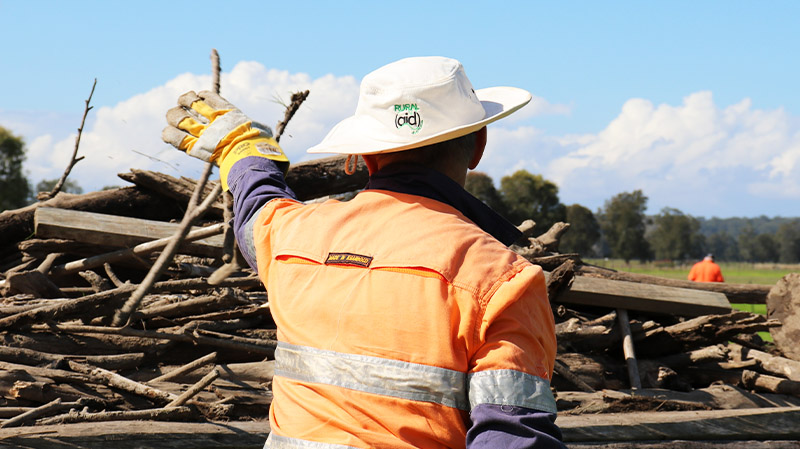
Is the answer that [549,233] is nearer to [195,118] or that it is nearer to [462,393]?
[195,118]

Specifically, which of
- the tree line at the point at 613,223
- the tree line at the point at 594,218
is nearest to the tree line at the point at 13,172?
the tree line at the point at 594,218

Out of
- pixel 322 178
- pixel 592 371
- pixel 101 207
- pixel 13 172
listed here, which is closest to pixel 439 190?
pixel 592 371

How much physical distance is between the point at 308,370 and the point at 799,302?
23.9ft

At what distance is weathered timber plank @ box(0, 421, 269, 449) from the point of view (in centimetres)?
357

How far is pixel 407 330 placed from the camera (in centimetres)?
158

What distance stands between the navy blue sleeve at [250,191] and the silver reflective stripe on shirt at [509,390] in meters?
0.95

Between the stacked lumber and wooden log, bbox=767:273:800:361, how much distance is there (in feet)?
0.05

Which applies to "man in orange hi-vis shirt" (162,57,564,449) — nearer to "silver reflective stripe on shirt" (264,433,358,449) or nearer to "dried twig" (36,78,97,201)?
"silver reflective stripe on shirt" (264,433,358,449)

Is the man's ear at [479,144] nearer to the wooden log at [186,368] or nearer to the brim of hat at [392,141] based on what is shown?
the brim of hat at [392,141]

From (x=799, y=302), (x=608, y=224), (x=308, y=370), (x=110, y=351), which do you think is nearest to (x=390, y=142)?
(x=308, y=370)

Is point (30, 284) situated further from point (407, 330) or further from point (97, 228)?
point (407, 330)

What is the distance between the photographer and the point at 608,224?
9900 centimetres

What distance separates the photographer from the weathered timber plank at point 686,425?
485 centimetres

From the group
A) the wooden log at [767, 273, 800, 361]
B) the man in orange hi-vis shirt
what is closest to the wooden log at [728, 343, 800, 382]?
the wooden log at [767, 273, 800, 361]
